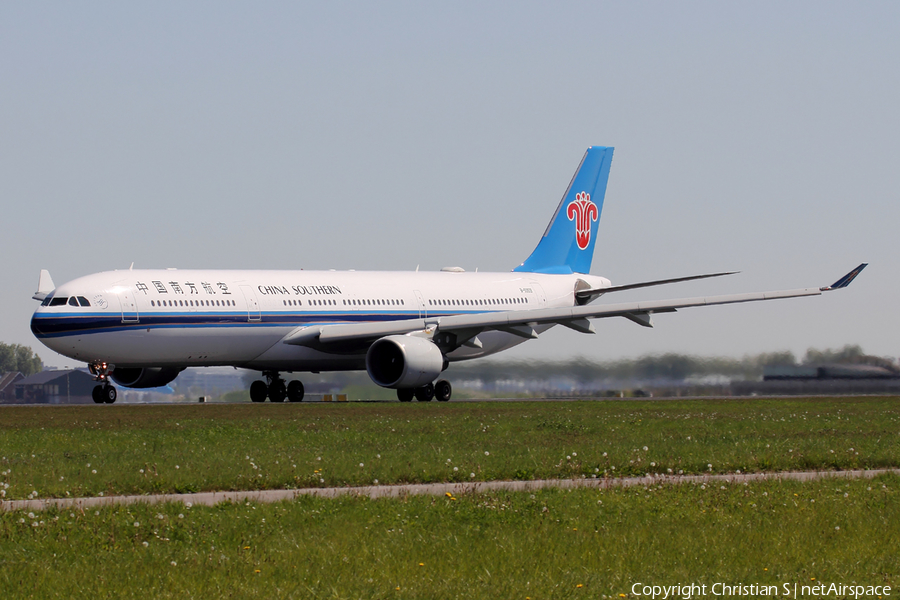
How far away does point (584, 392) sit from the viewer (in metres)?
42.0

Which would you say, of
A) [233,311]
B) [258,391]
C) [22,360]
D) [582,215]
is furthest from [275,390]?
[22,360]

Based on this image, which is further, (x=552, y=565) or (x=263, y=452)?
(x=263, y=452)

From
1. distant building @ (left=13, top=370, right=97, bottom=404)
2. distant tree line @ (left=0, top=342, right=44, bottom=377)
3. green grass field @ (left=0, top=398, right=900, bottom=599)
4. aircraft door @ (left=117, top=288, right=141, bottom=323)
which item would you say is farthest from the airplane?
distant tree line @ (left=0, top=342, right=44, bottom=377)

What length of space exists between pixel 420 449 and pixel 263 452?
252 centimetres

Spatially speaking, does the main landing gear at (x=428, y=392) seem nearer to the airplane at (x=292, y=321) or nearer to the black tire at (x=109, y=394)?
the airplane at (x=292, y=321)

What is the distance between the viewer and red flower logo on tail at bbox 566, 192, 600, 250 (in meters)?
50.9

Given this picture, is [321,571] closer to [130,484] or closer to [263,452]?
[130,484]

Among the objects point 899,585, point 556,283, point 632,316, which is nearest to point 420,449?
point 899,585

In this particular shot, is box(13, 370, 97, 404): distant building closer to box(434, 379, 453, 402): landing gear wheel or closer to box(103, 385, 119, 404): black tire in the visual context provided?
box(103, 385, 119, 404): black tire

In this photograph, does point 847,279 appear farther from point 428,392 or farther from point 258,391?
point 258,391

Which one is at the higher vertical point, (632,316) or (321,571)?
(632,316)

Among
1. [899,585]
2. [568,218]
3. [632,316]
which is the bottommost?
[899,585]

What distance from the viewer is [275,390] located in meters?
42.1

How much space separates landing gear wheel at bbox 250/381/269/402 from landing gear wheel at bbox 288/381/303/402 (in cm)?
85
